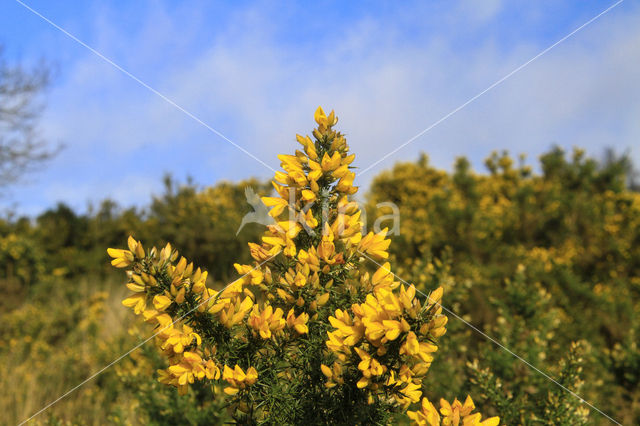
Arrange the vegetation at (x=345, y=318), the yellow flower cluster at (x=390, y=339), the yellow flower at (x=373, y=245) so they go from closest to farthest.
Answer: the yellow flower cluster at (x=390, y=339)
the vegetation at (x=345, y=318)
the yellow flower at (x=373, y=245)

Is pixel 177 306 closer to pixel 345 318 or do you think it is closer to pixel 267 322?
pixel 267 322

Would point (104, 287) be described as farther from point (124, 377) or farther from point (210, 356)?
point (210, 356)

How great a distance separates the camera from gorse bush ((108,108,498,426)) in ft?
3.91

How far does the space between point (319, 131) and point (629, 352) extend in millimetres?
3016

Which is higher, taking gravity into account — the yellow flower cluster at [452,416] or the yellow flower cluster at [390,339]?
the yellow flower cluster at [390,339]

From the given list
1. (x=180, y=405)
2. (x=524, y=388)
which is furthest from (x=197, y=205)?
(x=524, y=388)

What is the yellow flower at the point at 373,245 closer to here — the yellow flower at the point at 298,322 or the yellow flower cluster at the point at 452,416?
the yellow flower at the point at 298,322

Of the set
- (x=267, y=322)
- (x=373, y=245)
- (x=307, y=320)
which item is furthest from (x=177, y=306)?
(x=373, y=245)

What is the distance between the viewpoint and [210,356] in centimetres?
129

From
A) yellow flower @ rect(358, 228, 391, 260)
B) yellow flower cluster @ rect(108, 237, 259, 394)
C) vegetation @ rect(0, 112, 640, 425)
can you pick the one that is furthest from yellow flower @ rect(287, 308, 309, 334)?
yellow flower @ rect(358, 228, 391, 260)

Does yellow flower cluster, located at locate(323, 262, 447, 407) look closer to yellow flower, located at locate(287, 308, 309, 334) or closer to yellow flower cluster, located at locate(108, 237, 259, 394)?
yellow flower, located at locate(287, 308, 309, 334)

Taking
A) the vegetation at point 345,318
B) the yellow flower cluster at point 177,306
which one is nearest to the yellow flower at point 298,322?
the vegetation at point 345,318

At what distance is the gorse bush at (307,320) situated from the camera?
1191 mm

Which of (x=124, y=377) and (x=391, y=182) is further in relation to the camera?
(x=391, y=182)
